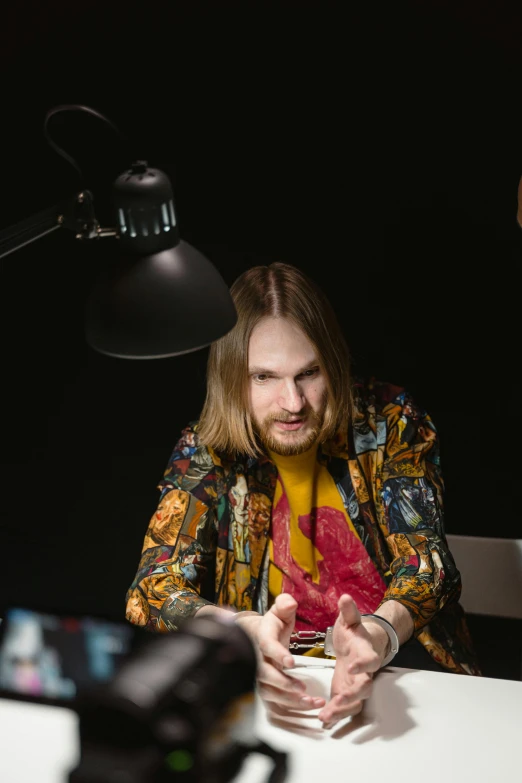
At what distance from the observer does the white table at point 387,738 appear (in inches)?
52.2

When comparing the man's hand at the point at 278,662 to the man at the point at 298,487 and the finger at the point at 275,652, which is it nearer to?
the finger at the point at 275,652

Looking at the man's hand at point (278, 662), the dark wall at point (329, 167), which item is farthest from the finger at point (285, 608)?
the dark wall at point (329, 167)

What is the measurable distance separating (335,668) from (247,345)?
85cm

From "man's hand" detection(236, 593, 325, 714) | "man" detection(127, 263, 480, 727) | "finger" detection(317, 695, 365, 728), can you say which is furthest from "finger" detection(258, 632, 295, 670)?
"man" detection(127, 263, 480, 727)

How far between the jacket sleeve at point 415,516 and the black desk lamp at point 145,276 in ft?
2.91

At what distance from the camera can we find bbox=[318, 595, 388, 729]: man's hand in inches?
56.4

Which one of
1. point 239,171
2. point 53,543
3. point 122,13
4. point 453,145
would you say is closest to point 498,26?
point 453,145

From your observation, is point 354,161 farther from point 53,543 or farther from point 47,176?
point 53,543

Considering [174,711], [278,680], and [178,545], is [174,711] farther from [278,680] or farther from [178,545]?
[178,545]

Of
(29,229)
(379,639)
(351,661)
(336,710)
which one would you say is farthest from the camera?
(379,639)

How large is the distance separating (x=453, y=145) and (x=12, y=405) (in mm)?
1588

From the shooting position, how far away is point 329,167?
222 centimetres

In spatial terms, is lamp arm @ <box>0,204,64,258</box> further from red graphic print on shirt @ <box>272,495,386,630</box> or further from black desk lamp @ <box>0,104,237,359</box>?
red graphic print on shirt @ <box>272,495,386,630</box>

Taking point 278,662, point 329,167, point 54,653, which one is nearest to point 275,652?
point 278,662
